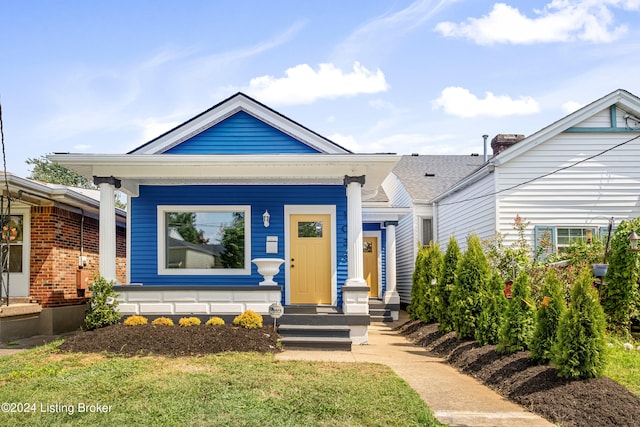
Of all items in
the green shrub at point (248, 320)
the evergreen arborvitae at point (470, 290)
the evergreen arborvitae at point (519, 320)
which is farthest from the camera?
the green shrub at point (248, 320)

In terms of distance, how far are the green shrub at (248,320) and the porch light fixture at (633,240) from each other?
253 inches

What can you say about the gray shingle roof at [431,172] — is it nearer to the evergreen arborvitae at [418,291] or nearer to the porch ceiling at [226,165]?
the evergreen arborvitae at [418,291]

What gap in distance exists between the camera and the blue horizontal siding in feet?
40.2

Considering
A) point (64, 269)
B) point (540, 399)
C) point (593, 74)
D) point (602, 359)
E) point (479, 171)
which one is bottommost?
point (540, 399)

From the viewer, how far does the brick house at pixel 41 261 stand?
35.9ft

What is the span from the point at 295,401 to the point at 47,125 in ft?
52.2

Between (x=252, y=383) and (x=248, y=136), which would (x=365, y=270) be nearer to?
(x=248, y=136)

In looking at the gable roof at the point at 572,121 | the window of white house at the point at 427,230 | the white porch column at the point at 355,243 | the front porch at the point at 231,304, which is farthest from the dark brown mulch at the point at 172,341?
the window of white house at the point at 427,230

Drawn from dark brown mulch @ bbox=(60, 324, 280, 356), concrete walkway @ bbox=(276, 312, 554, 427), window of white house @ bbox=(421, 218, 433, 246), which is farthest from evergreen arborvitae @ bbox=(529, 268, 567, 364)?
window of white house @ bbox=(421, 218, 433, 246)

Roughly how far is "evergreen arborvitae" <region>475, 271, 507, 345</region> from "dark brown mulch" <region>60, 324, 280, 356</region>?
10.7 feet

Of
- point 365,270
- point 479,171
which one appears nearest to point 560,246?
point 479,171

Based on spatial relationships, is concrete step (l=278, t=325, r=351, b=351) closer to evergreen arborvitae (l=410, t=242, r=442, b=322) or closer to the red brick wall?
evergreen arborvitae (l=410, t=242, r=442, b=322)

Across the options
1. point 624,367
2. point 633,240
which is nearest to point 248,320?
point 624,367

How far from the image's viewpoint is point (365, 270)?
1706cm
